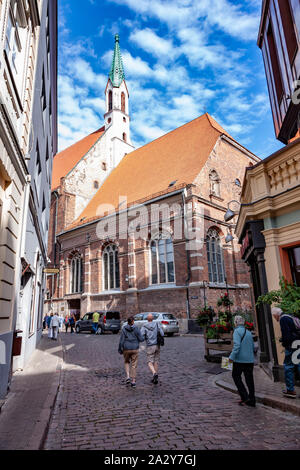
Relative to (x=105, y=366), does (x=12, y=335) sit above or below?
above

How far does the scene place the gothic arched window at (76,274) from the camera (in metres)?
28.9

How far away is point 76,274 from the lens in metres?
29.4

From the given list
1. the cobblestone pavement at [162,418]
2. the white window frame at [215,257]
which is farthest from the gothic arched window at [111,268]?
the cobblestone pavement at [162,418]

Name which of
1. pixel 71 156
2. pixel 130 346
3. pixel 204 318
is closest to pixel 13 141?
pixel 130 346

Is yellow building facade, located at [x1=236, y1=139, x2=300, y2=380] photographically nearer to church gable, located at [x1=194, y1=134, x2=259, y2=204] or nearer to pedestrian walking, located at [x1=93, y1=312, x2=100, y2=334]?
church gable, located at [x1=194, y1=134, x2=259, y2=204]

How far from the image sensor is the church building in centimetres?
2123

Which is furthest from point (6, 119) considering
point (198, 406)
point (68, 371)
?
point (68, 371)

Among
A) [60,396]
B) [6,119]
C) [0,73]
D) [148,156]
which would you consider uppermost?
[148,156]

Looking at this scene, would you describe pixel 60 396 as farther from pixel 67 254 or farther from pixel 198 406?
pixel 67 254

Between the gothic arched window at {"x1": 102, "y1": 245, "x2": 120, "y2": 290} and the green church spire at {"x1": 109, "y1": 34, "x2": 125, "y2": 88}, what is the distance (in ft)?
83.8

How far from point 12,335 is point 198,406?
410cm

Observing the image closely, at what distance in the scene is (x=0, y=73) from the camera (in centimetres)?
521

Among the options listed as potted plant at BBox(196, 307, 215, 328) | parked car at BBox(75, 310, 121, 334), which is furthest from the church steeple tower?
potted plant at BBox(196, 307, 215, 328)
